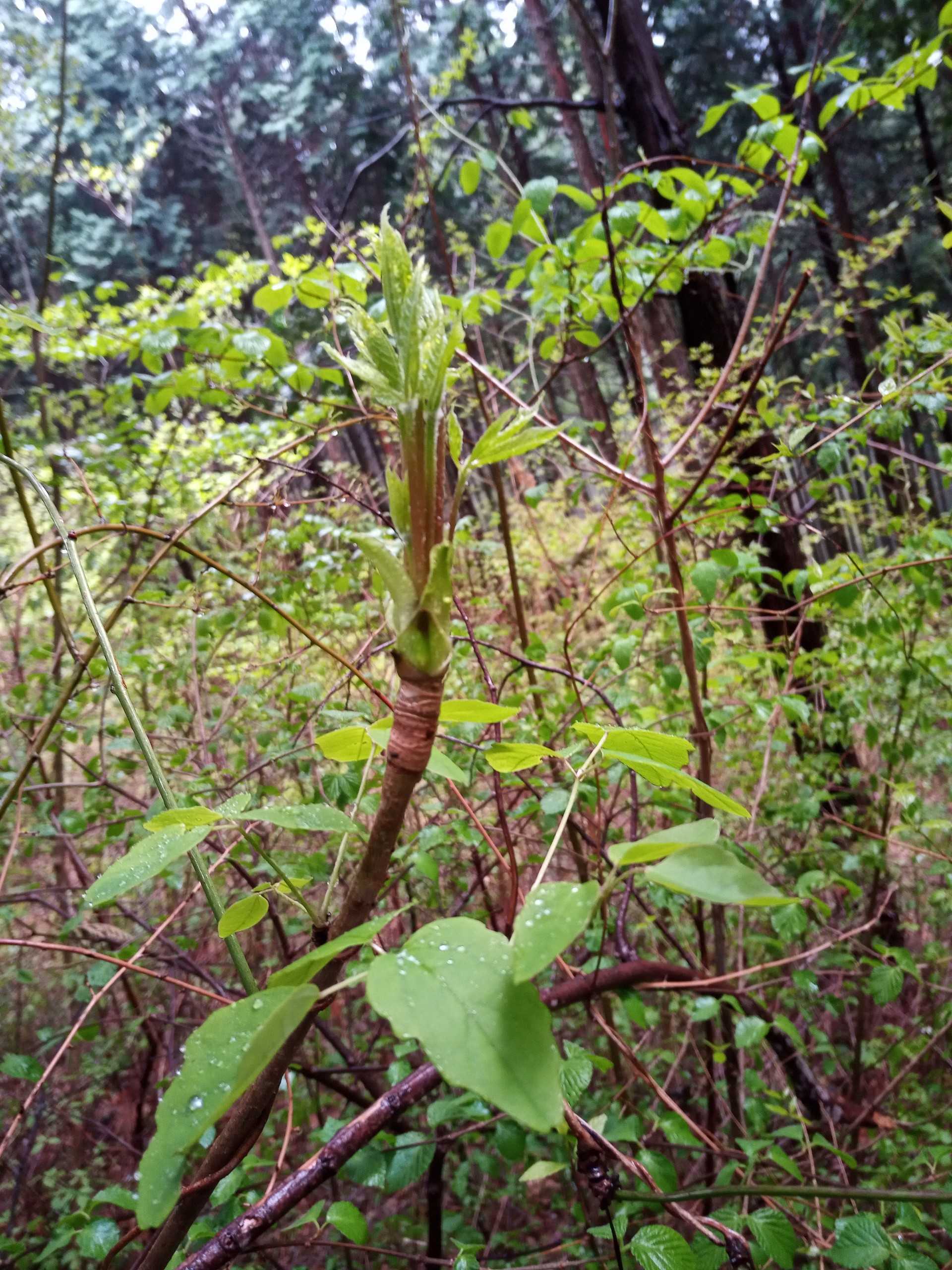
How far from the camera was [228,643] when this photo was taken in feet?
12.1

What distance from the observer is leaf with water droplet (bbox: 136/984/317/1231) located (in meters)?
0.34

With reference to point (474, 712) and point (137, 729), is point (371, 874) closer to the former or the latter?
point (474, 712)

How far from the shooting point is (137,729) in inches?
25.1

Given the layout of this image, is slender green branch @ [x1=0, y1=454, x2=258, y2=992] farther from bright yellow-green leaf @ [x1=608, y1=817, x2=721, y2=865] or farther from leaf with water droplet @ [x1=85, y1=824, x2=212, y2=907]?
bright yellow-green leaf @ [x1=608, y1=817, x2=721, y2=865]

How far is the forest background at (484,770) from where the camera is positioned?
441mm

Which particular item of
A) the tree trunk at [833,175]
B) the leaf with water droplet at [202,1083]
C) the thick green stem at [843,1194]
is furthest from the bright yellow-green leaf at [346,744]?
the tree trunk at [833,175]

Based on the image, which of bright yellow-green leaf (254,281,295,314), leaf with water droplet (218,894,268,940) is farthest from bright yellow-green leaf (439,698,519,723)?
bright yellow-green leaf (254,281,295,314)

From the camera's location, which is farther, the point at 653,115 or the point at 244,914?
the point at 653,115

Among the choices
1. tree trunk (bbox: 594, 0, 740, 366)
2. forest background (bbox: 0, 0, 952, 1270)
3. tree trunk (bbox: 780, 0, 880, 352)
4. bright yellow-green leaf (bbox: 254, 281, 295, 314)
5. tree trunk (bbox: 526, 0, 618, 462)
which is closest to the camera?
forest background (bbox: 0, 0, 952, 1270)

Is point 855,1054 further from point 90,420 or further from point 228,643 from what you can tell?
point 90,420

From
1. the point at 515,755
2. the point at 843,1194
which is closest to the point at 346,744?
the point at 515,755

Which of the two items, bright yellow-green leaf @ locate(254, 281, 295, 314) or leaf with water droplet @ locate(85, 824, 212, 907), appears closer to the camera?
leaf with water droplet @ locate(85, 824, 212, 907)

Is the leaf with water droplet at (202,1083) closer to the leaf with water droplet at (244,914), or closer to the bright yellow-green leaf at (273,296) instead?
the leaf with water droplet at (244,914)

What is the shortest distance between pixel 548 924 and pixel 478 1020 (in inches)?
2.5
